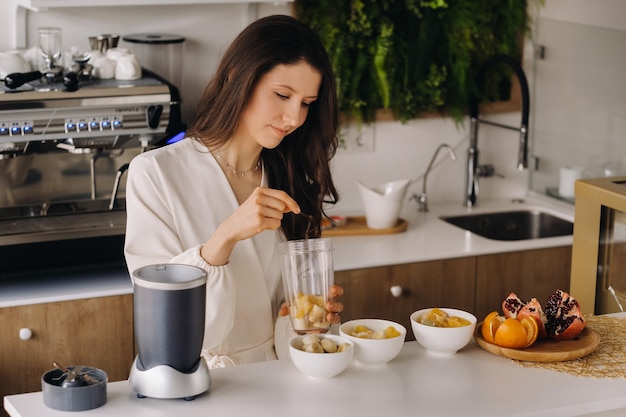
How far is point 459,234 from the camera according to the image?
376 centimetres

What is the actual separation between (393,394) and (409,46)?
2.26 m

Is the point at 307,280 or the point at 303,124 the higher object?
the point at 303,124

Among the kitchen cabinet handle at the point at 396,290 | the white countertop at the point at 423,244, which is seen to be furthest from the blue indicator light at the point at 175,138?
the kitchen cabinet handle at the point at 396,290

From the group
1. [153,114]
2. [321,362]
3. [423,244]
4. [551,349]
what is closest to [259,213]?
[321,362]

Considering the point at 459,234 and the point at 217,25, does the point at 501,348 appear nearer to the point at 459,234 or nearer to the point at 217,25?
the point at 459,234

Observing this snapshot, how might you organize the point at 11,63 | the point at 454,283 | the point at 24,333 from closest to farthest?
1. the point at 24,333
2. the point at 11,63
3. the point at 454,283

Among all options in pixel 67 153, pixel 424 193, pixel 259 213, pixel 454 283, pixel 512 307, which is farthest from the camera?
pixel 424 193

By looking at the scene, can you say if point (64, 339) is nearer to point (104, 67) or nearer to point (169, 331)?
point (104, 67)

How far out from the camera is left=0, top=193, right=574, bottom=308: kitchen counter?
307 centimetres

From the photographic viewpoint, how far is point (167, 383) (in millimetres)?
1857

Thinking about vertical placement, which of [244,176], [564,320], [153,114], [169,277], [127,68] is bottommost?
[564,320]

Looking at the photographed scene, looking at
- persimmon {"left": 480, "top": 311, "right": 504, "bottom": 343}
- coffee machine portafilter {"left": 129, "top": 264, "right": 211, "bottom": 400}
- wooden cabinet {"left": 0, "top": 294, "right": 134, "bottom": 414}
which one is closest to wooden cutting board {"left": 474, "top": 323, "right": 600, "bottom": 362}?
persimmon {"left": 480, "top": 311, "right": 504, "bottom": 343}

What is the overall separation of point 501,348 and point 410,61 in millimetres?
2056

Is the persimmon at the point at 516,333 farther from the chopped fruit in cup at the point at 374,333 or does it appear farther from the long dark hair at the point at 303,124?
the long dark hair at the point at 303,124
